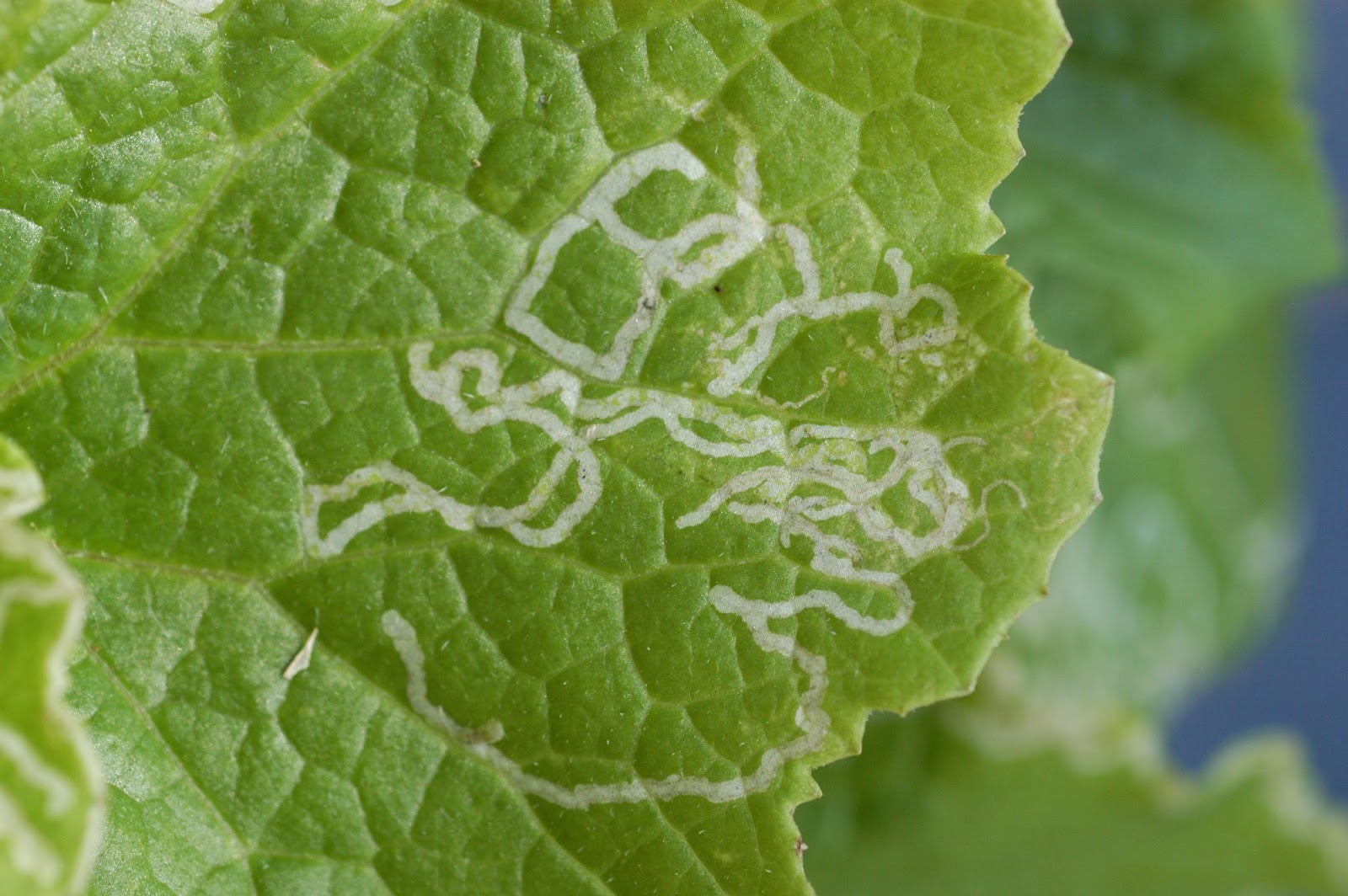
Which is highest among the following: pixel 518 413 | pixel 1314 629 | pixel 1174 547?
pixel 518 413

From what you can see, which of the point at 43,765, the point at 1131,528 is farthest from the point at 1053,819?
the point at 43,765

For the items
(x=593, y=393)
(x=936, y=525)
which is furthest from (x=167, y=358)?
(x=936, y=525)

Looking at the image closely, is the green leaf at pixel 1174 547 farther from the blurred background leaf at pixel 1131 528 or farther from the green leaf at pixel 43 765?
the green leaf at pixel 43 765

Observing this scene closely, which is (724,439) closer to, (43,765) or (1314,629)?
(43,765)

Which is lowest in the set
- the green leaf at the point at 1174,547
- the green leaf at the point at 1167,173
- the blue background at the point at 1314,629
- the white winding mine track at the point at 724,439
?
the blue background at the point at 1314,629

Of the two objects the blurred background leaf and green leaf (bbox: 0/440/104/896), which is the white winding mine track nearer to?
green leaf (bbox: 0/440/104/896)

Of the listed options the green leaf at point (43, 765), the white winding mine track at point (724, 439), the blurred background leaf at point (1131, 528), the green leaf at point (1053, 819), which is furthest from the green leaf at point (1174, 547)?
the green leaf at point (43, 765)

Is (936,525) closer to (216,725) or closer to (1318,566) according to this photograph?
(216,725)
